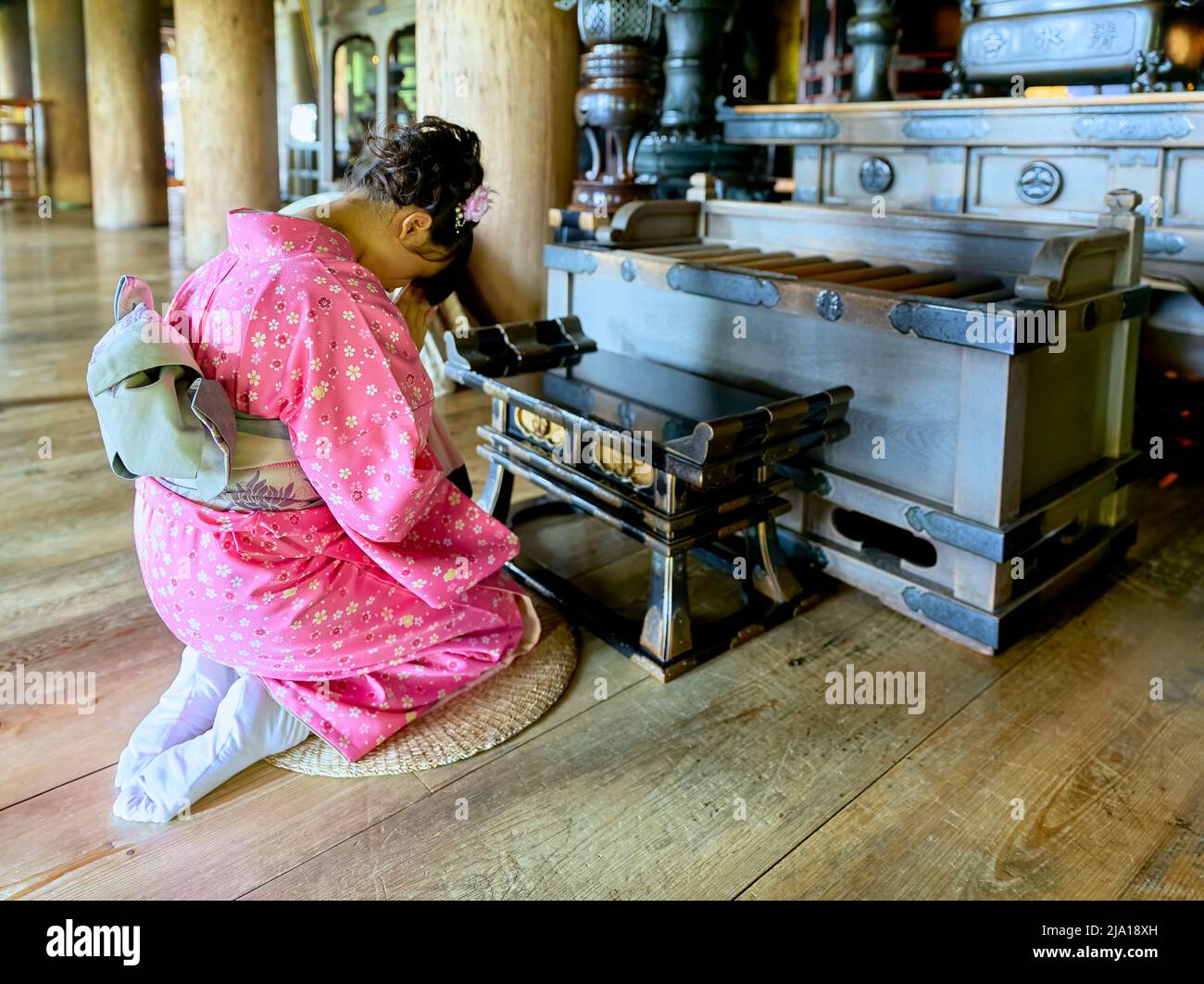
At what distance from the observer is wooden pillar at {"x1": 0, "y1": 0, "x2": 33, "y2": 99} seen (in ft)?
41.4

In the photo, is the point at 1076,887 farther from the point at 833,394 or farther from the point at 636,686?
the point at 833,394

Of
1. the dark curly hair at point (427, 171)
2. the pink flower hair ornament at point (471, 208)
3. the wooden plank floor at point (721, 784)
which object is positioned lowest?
the wooden plank floor at point (721, 784)

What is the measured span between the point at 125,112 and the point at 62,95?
2.72 metres

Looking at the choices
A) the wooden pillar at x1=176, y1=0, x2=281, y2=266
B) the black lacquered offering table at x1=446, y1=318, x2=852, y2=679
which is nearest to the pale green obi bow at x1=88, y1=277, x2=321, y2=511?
the black lacquered offering table at x1=446, y1=318, x2=852, y2=679

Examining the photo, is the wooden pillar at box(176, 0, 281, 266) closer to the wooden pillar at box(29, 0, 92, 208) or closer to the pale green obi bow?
the wooden pillar at box(29, 0, 92, 208)

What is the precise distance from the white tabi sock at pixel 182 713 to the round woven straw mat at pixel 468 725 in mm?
144

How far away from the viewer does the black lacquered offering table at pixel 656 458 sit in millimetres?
1898

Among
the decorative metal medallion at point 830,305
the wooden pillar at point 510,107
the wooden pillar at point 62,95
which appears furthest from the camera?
the wooden pillar at point 62,95

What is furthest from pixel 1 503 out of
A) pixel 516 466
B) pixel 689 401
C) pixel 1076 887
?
pixel 1076 887

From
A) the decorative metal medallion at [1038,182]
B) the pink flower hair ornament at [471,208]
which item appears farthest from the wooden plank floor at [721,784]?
the decorative metal medallion at [1038,182]

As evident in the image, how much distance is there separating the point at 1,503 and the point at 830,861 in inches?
92.6

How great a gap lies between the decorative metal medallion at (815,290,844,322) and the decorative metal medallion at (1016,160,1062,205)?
1.46 metres

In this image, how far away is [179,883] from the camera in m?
1.40

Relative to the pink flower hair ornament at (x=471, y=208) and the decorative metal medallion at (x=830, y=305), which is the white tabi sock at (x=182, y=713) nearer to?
the pink flower hair ornament at (x=471, y=208)
